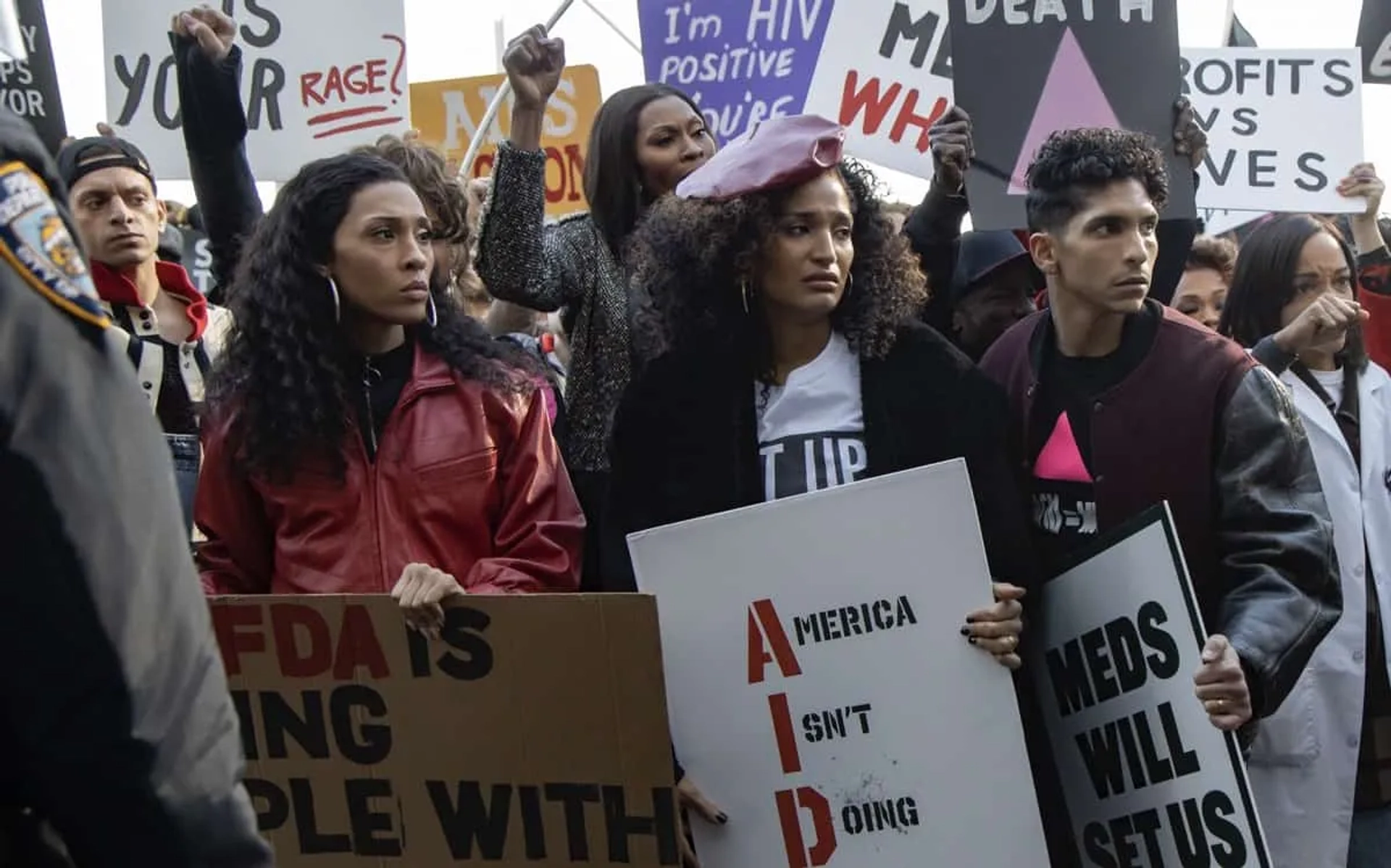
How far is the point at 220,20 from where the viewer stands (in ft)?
15.0

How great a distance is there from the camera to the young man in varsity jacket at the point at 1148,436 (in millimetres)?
3541

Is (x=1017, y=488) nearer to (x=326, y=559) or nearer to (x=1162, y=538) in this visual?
(x=1162, y=538)

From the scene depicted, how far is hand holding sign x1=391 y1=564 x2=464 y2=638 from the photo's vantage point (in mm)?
3260

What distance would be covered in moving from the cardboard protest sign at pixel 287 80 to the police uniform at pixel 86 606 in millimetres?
5324

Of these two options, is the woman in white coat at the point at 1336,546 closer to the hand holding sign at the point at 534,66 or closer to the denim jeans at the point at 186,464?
the hand holding sign at the point at 534,66

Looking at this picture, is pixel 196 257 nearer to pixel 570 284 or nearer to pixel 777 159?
pixel 570 284

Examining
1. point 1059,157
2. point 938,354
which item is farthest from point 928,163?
point 938,354

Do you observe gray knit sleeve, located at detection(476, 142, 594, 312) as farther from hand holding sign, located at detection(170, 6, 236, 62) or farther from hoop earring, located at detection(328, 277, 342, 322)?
hand holding sign, located at detection(170, 6, 236, 62)

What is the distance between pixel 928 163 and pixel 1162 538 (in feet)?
10.8

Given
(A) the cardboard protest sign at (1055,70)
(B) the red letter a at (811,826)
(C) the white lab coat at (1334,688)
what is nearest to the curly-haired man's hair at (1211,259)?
(C) the white lab coat at (1334,688)

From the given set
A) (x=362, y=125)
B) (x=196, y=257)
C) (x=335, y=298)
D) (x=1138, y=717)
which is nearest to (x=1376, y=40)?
(x=362, y=125)

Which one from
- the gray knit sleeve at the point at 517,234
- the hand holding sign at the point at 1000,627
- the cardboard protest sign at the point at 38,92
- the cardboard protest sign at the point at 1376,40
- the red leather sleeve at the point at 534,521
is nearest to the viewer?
the hand holding sign at the point at 1000,627

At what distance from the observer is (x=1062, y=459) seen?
3.76m

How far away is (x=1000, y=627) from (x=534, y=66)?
188 cm
